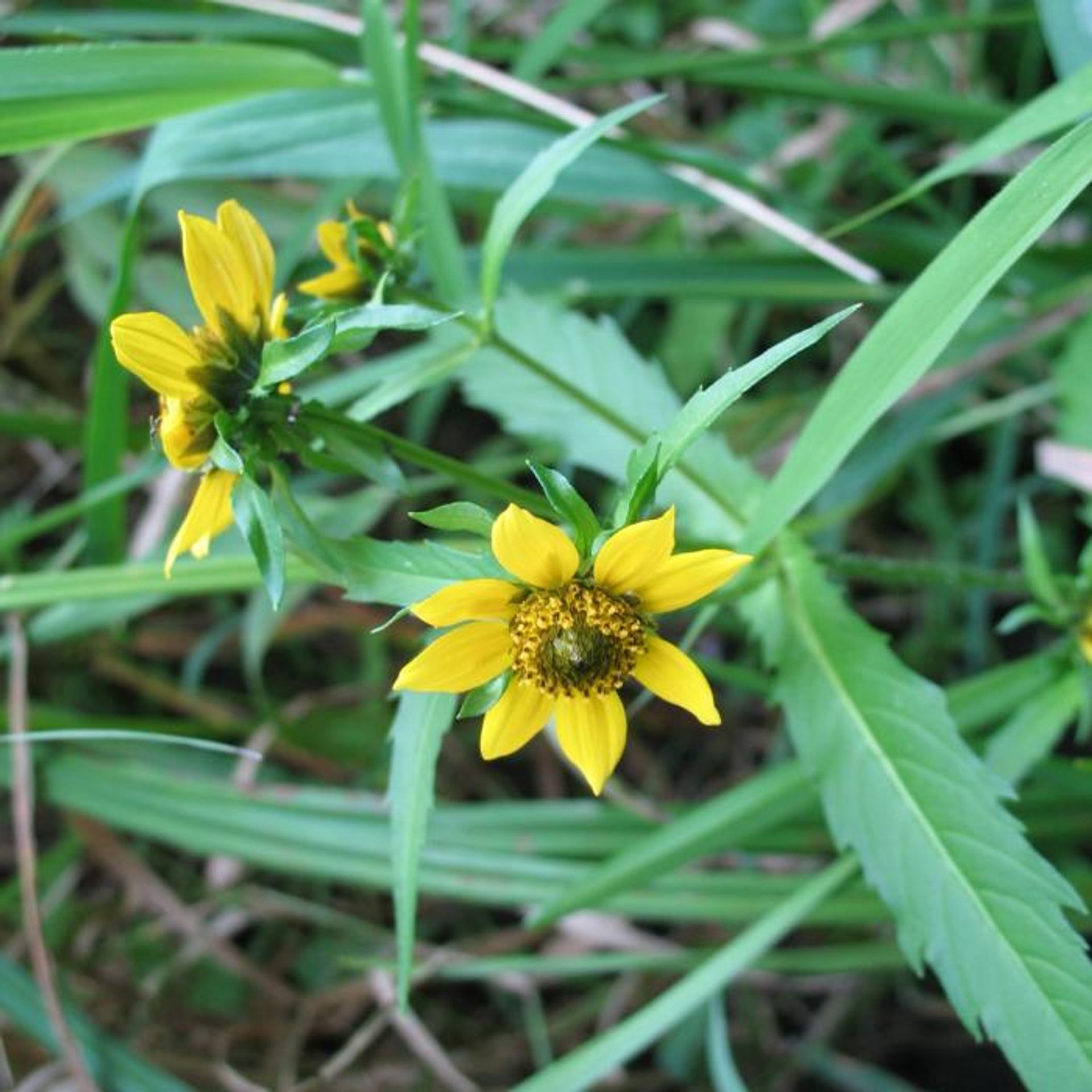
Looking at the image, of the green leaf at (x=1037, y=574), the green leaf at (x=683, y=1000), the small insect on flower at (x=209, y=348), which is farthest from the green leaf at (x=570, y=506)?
the green leaf at (x=683, y=1000)

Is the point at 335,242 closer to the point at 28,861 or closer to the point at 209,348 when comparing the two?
the point at 209,348

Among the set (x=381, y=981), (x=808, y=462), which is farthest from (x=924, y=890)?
(x=381, y=981)

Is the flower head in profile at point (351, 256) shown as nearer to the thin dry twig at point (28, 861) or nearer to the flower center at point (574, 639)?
the flower center at point (574, 639)

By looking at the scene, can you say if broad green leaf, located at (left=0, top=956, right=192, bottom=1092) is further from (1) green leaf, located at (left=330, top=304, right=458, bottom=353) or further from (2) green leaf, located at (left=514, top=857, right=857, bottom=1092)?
(1) green leaf, located at (left=330, top=304, right=458, bottom=353)

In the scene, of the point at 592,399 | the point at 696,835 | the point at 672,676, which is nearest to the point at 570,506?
the point at 672,676

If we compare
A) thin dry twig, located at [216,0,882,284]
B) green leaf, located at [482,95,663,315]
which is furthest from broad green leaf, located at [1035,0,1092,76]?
green leaf, located at [482,95,663,315]
